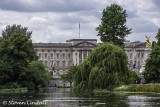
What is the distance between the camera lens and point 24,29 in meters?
150

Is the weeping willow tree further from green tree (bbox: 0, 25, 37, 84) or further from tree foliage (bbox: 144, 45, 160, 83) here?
green tree (bbox: 0, 25, 37, 84)

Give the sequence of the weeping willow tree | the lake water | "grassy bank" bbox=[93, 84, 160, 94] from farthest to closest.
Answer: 1. the weeping willow tree
2. "grassy bank" bbox=[93, 84, 160, 94]
3. the lake water

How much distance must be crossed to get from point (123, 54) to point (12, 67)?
27.9 meters

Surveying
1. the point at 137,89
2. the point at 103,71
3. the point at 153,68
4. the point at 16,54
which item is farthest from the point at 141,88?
the point at 16,54

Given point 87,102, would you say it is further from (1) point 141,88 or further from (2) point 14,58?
(2) point 14,58

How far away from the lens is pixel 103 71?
2763 inches

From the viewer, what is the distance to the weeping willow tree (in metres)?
70.2

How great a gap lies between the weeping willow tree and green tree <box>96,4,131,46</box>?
68.0 feet

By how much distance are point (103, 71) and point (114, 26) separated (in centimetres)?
2566

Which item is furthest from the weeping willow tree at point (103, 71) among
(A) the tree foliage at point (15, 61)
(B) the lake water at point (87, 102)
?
(A) the tree foliage at point (15, 61)

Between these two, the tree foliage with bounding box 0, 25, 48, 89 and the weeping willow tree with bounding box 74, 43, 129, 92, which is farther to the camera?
the tree foliage with bounding box 0, 25, 48, 89

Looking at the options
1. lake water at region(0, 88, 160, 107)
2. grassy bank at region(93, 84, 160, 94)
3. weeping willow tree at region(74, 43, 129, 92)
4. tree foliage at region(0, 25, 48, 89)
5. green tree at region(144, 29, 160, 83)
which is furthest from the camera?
tree foliage at region(0, 25, 48, 89)

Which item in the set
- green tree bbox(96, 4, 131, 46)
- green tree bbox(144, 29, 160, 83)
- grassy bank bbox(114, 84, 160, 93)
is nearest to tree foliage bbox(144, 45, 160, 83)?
green tree bbox(144, 29, 160, 83)

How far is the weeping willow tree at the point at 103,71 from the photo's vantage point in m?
70.2
